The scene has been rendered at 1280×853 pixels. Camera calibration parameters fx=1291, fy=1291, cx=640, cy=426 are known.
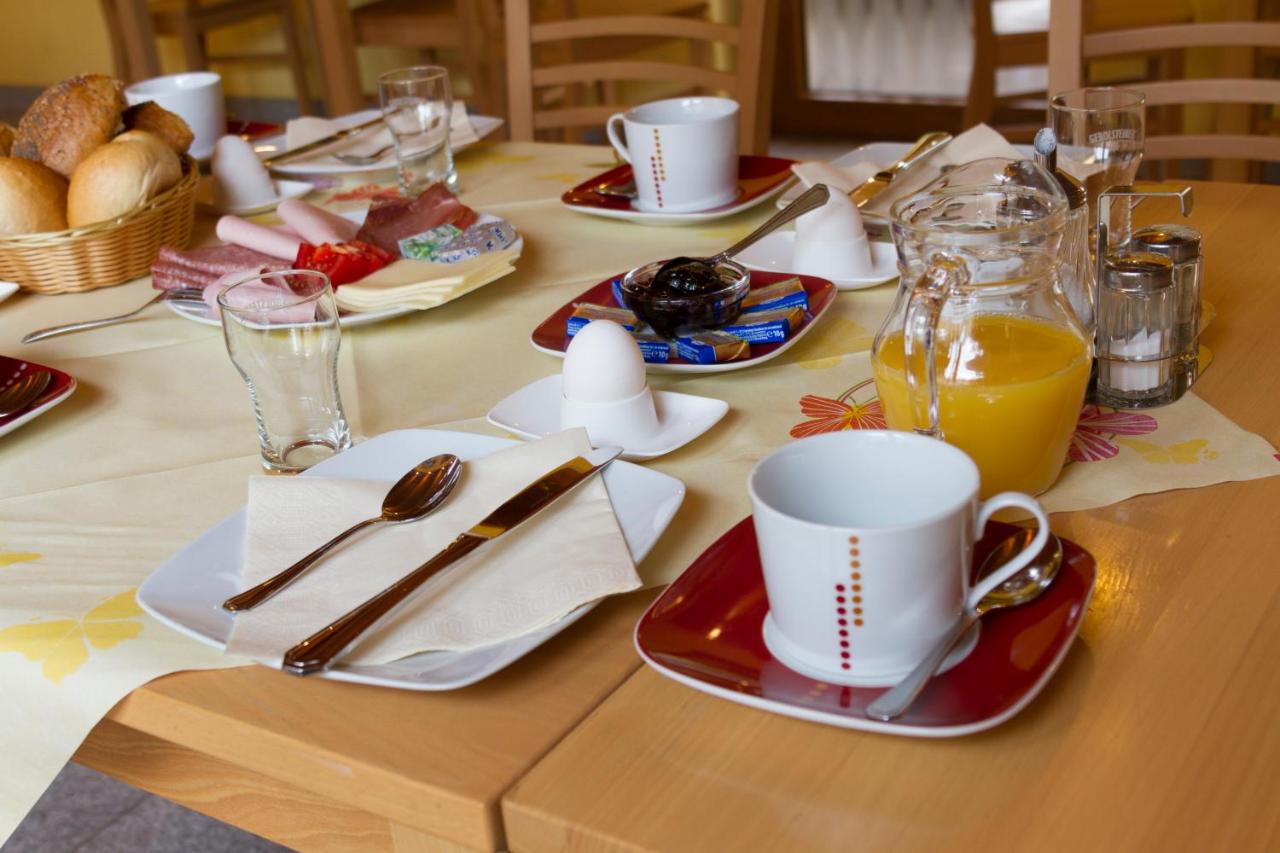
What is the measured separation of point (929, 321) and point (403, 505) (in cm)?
30

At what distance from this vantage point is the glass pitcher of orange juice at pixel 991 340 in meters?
0.68

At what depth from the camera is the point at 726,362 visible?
35.0 inches

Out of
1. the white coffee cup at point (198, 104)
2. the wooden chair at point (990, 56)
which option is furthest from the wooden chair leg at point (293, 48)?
the white coffee cup at point (198, 104)

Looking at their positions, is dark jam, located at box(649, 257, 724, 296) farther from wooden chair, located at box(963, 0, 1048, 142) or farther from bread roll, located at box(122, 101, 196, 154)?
wooden chair, located at box(963, 0, 1048, 142)

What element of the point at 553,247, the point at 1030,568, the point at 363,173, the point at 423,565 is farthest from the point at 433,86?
the point at 1030,568

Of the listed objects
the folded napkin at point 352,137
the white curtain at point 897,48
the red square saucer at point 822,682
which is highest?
the folded napkin at point 352,137

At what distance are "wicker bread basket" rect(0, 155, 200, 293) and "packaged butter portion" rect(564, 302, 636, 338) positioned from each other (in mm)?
452

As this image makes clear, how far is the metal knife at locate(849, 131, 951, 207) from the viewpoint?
3.82 ft

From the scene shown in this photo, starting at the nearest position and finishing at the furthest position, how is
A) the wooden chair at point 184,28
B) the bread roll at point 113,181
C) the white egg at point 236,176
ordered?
1. the bread roll at point 113,181
2. the white egg at point 236,176
3. the wooden chair at point 184,28

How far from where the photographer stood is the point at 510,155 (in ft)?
5.08

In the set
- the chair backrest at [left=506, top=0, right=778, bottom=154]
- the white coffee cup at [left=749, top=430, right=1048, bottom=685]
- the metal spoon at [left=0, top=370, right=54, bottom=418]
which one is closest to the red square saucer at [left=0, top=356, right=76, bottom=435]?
the metal spoon at [left=0, top=370, right=54, bottom=418]

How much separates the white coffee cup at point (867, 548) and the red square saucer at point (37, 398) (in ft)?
1.89

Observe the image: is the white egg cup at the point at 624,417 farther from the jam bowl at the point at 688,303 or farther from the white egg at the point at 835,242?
the white egg at the point at 835,242

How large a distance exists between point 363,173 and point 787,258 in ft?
1.94
